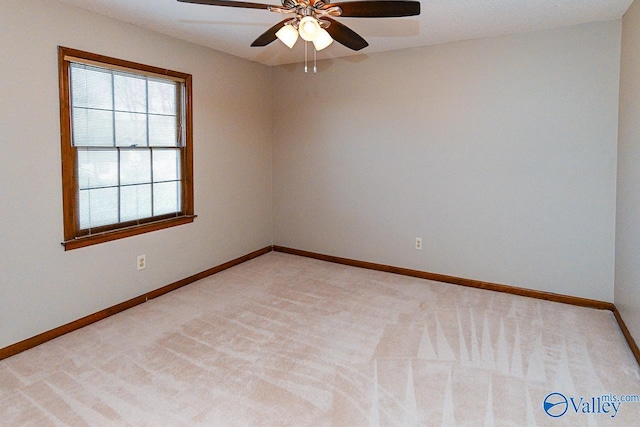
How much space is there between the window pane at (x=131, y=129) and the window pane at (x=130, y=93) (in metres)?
0.06

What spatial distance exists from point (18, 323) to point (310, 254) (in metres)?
3.02

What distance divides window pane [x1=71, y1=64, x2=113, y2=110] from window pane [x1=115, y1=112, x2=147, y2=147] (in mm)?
148

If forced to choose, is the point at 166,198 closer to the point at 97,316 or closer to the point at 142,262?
the point at 142,262

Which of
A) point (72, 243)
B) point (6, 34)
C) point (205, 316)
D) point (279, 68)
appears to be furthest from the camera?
point (279, 68)

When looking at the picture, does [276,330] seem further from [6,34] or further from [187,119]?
[6,34]

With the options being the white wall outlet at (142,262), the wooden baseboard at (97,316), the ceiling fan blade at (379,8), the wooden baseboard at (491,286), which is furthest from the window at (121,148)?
the ceiling fan blade at (379,8)

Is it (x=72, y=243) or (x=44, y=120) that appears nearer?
(x=44, y=120)

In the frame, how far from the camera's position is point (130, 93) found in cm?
342

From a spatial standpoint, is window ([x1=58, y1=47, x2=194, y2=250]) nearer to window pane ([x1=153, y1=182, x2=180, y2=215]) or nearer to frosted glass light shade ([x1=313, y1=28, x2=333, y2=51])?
window pane ([x1=153, y1=182, x2=180, y2=215])

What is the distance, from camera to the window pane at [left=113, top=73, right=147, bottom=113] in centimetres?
332

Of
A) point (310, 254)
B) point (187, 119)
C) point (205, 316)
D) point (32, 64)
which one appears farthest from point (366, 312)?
point (32, 64)

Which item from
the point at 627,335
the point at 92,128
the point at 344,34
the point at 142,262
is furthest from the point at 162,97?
the point at 627,335

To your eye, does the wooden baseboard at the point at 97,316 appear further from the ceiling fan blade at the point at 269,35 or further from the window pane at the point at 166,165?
the ceiling fan blade at the point at 269,35

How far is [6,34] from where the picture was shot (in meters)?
2.55
